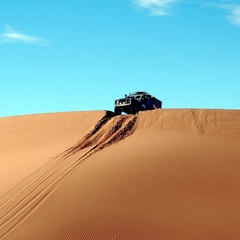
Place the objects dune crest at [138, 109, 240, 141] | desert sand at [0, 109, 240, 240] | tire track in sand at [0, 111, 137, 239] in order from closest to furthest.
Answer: desert sand at [0, 109, 240, 240]
tire track in sand at [0, 111, 137, 239]
dune crest at [138, 109, 240, 141]

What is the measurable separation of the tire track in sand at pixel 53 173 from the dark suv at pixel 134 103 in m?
8.09

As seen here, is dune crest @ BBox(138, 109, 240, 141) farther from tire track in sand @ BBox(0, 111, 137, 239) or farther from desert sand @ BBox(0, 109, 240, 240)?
tire track in sand @ BBox(0, 111, 137, 239)

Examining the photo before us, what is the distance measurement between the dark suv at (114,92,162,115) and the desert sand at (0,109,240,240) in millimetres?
7417

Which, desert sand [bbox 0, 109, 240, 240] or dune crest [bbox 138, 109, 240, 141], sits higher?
dune crest [bbox 138, 109, 240, 141]

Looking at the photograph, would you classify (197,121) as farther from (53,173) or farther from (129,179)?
(53,173)

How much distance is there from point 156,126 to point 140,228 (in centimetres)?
906

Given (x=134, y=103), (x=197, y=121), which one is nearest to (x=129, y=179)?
(x=197, y=121)

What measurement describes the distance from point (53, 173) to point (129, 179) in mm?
2675

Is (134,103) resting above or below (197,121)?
above

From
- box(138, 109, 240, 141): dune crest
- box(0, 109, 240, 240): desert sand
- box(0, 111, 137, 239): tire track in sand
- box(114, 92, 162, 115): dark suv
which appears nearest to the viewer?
box(0, 109, 240, 240): desert sand

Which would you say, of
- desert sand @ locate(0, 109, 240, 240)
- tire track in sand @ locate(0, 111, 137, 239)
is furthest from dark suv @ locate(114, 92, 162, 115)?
tire track in sand @ locate(0, 111, 137, 239)

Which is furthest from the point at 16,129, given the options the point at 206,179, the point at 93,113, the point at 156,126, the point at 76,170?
the point at 206,179

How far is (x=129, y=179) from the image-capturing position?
49.5 ft

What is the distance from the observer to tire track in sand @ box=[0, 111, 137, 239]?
13695 millimetres
